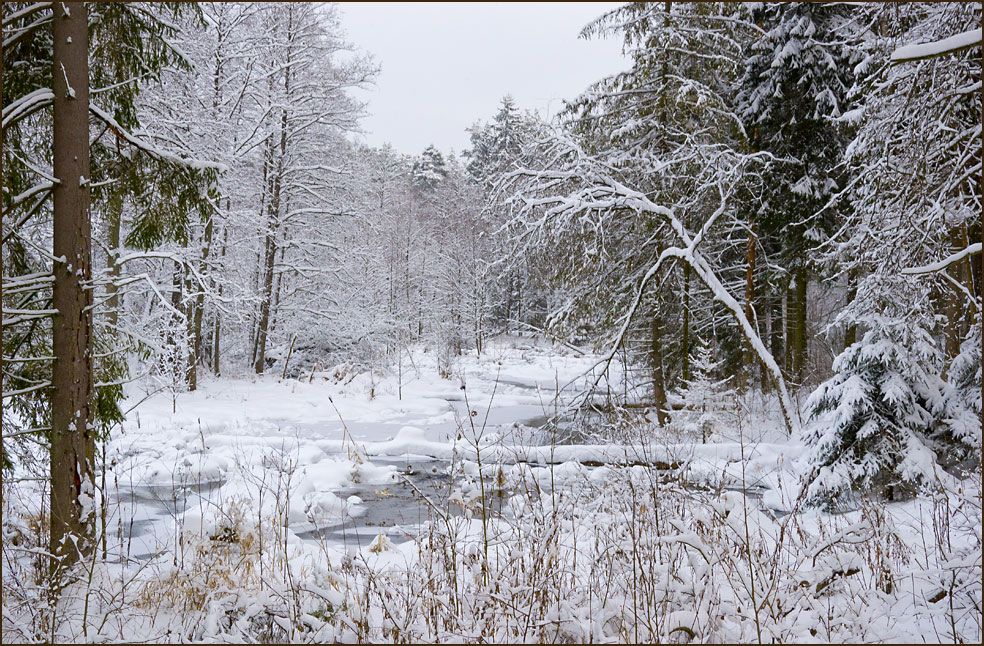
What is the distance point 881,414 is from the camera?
619 cm

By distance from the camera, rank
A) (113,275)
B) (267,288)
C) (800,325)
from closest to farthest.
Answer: (113,275) → (800,325) → (267,288)

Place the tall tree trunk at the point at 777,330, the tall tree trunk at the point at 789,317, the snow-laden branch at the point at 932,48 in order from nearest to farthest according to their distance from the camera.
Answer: the snow-laden branch at the point at 932,48, the tall tree trunk at the point at 789,317, the tall tree trunk at the point at 777,330

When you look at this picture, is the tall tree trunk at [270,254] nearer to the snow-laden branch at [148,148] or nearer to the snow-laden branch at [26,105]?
the snow-laden branch at [148,148]

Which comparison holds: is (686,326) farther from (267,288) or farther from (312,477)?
(267,288)

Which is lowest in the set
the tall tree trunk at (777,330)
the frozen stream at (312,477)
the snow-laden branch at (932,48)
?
the frozen stream at (312,477)

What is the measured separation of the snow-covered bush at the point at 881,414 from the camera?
19.5 ft

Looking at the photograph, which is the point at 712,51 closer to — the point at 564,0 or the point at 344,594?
the point at 564,0

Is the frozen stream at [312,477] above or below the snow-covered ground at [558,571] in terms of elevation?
below

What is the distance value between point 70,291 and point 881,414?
25.6ft

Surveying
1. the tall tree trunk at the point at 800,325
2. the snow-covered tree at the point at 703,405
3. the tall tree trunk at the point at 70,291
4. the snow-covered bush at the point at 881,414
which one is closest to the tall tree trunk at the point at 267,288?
the snow-covered tree at the point at 703,405

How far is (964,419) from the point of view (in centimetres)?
577

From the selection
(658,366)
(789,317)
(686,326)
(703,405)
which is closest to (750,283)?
(686,326)

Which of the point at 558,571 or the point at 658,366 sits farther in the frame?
the point at 658,366

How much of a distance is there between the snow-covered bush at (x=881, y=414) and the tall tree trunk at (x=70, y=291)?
6778 millimetres
